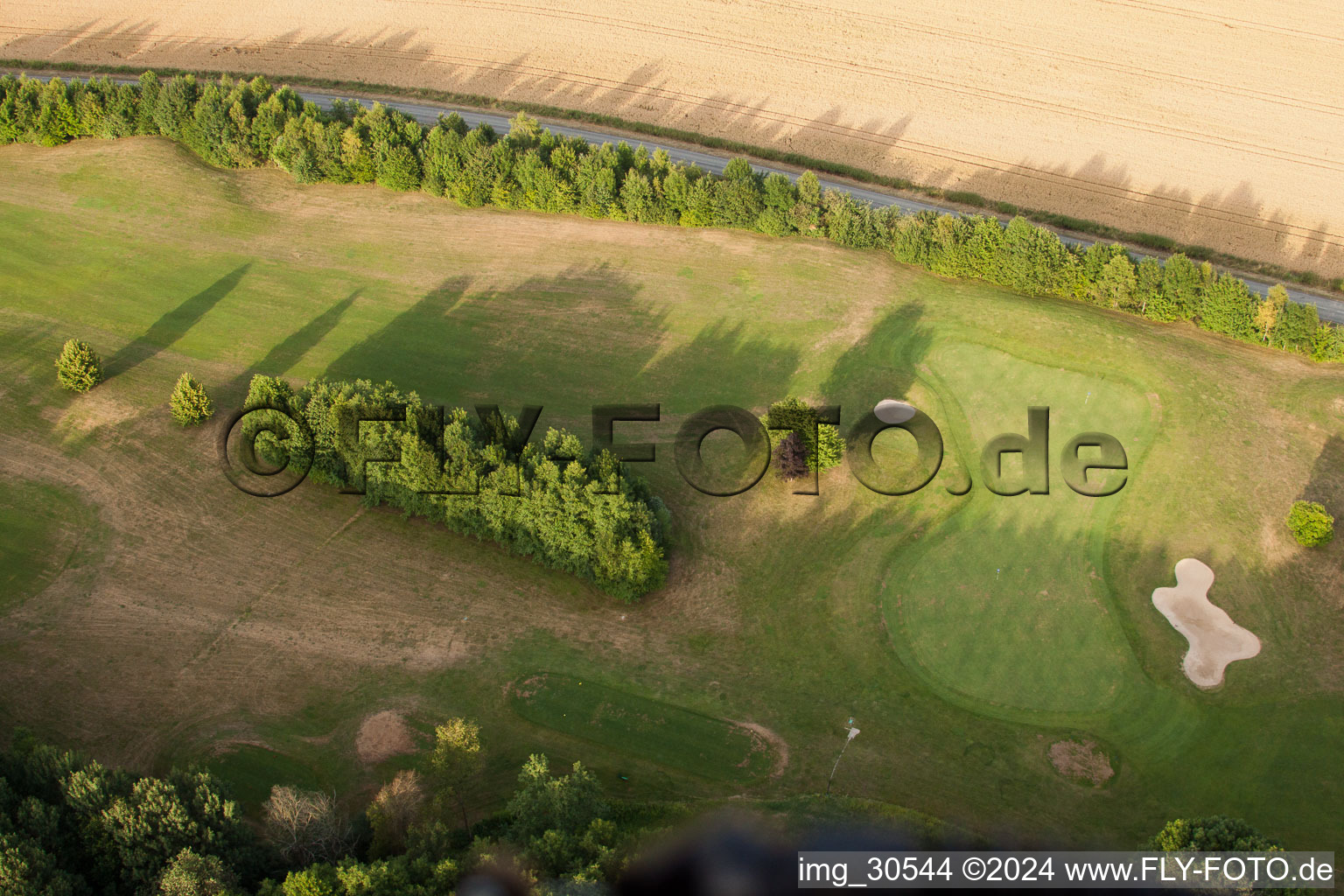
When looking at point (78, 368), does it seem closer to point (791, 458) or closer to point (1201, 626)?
point (791, 458)

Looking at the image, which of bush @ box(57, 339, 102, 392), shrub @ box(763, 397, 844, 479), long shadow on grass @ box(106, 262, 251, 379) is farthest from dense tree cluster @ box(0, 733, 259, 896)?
long shadow on grass @ box(106, 262, 251, 379)

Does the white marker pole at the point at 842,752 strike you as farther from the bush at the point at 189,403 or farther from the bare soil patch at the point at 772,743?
the bush at the point at 189,403

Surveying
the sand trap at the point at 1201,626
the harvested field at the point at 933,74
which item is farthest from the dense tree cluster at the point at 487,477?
the harvested field at the point at 933,74

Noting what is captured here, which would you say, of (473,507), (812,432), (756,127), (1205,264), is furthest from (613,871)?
(756,127)

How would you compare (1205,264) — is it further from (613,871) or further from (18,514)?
(18,514)

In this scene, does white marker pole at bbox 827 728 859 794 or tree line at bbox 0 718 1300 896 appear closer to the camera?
tree line at bbox 0 718 1300 896

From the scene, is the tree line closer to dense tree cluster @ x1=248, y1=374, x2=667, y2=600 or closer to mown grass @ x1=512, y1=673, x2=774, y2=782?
mown grass @ x1=512, y1=673, x2=774, y2=782
